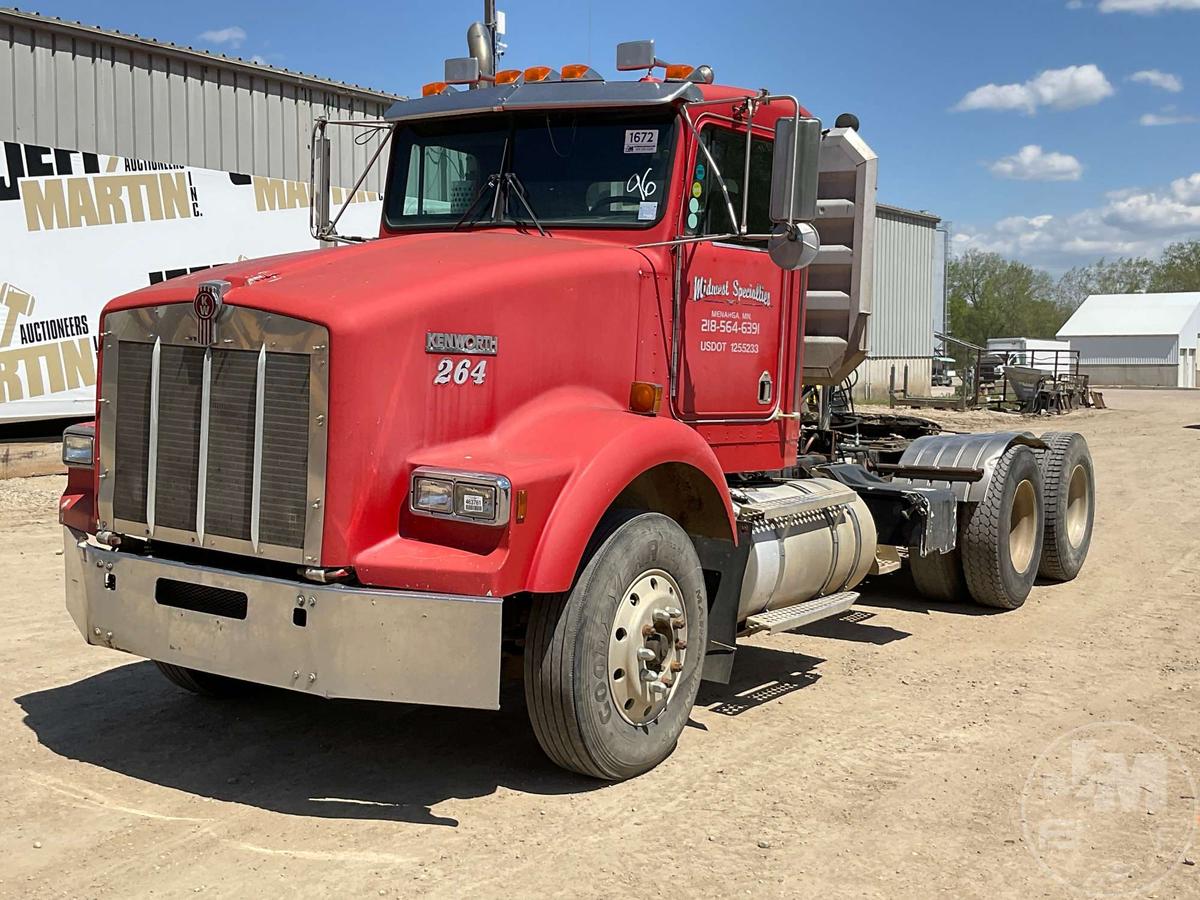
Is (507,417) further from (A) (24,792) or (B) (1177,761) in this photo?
(B) (1177,761)

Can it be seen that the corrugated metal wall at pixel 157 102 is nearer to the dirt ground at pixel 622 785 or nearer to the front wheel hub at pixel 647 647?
the dirt ground at pixel 622 785

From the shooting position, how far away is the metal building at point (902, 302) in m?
37.9

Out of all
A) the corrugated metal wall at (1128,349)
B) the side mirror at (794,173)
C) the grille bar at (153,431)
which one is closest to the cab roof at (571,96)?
the side mirror at (794,173)

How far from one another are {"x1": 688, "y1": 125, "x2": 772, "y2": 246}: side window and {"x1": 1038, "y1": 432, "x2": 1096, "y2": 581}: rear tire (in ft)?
13.3

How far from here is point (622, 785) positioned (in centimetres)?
486

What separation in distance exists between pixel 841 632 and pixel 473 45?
13.6 ft

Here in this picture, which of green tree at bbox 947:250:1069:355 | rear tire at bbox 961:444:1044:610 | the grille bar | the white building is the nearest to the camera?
the grille bar

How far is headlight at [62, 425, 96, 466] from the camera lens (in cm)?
510

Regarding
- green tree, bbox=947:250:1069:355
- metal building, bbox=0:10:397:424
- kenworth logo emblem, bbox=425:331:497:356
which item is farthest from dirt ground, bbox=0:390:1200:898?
green tree, bbox=947:250:1069:355

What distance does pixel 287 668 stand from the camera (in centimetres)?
427

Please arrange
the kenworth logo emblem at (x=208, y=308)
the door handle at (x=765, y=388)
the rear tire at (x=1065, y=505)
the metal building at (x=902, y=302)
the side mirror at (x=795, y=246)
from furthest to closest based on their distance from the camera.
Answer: the metal building at (x=902, y=302) < the rear tire at (x=1065, y=505) < the door handle at (x=765, y=388) < the side mirror at (x=795, y=246) < the kenworth logo emblem at (x=208, y=308)

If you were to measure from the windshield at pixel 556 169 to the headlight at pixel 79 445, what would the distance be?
6.35 feet

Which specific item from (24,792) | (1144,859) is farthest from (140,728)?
(1144,859)

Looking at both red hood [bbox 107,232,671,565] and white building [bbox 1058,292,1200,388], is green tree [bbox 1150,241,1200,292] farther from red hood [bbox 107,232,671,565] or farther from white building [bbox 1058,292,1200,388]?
red hood [bbox 107,232,671,565]
